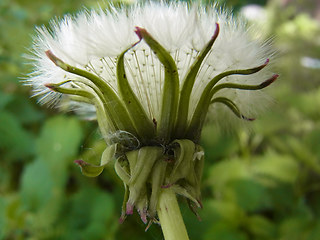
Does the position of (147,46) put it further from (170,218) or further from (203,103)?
(170,218)

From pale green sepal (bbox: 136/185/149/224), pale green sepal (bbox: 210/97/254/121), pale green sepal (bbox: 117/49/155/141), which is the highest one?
pale green sepal (bbox: 117/49/155/141)

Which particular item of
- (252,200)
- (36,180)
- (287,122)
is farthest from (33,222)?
(287,122)

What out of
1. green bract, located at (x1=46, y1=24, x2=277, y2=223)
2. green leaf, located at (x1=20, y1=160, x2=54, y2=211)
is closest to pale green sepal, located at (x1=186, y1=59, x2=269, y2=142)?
green bract, located at (x1=46, y1=24, x2=277, y2=223)

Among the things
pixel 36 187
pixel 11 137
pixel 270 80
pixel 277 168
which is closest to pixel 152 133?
pixel 270 80

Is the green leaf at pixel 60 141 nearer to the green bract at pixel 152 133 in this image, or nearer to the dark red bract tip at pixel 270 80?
the green bract at pixel 152 133

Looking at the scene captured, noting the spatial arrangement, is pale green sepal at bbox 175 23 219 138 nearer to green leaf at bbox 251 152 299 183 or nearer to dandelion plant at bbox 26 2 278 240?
dandelion plant at bbox 26 2 278 240

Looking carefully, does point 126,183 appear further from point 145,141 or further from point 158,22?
point 158,22
